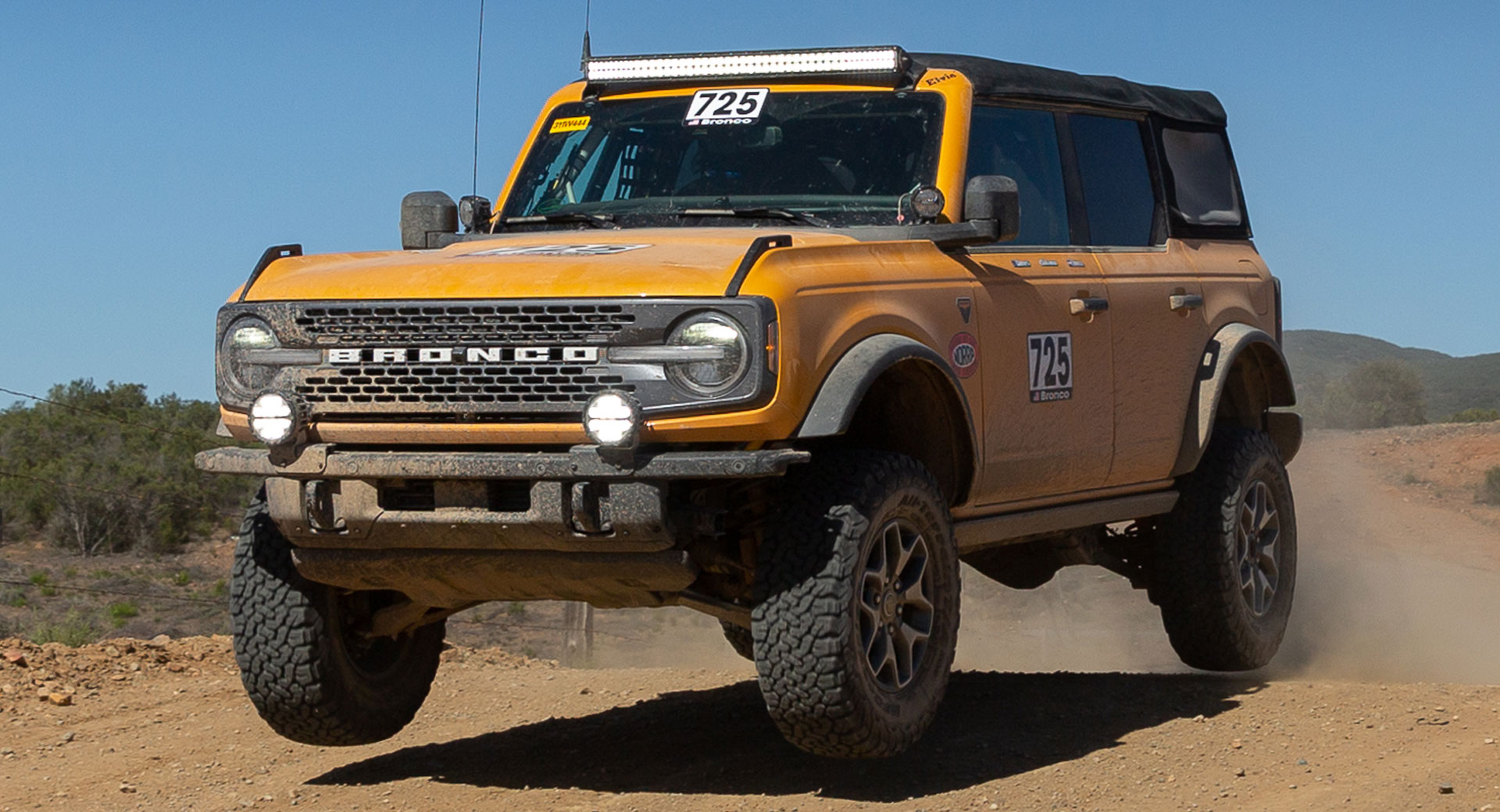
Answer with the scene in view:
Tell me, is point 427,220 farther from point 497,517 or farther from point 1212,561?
point 1212,561

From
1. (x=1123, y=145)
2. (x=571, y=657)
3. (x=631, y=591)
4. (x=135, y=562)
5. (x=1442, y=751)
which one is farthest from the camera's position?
(x=135, y=562)

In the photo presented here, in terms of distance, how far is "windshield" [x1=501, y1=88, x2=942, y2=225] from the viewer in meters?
6.85

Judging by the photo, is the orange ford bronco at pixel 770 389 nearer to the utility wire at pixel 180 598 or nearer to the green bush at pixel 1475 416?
the utility wire at pixel 180 598

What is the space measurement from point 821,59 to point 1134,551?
2.75 metres

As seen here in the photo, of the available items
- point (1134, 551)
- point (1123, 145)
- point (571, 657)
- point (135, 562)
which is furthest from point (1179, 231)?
point (135, 562)

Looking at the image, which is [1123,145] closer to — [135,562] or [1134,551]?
[1134,551]

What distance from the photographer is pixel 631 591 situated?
589cm

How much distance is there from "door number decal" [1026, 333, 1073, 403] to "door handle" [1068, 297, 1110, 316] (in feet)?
0.31

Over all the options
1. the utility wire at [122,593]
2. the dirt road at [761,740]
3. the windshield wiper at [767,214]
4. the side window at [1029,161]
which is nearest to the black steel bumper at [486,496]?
the dirt road at [761,740]

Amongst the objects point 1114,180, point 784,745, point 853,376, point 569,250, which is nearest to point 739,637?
point 784,745

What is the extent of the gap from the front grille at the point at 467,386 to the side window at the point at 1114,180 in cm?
287

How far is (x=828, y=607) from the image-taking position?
18.4 ft

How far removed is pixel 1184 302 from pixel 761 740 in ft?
8.14

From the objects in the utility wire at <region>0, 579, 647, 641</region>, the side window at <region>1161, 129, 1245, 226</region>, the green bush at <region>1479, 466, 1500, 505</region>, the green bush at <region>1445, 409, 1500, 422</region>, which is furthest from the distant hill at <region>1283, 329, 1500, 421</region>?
the side window at <region>1161, 129, 1245, 226</region>
